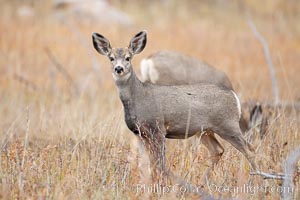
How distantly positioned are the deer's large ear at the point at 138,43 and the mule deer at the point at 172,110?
12 centimetres

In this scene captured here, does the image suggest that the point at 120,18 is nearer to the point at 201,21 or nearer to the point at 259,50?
the point at 201,21

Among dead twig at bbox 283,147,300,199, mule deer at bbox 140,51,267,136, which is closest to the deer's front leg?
dead twig at bbox 283,147,300,199

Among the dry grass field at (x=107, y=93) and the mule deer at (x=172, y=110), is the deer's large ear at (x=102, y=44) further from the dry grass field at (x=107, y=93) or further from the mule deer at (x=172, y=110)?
the dry grass field at (x=107, y=93)

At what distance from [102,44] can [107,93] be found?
5024 millimetres

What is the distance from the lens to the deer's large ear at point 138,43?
6.79m

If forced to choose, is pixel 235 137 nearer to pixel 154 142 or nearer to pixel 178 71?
pixel 154 142

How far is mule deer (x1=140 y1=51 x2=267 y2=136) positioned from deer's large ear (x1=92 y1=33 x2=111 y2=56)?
169cm

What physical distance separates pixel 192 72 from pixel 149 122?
2.50 m

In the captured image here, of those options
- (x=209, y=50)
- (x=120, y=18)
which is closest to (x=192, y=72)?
(x=209, y=50)

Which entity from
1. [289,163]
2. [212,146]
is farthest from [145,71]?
[289,163]

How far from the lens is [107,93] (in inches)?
466

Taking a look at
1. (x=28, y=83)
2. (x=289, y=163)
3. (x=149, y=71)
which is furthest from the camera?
(x=28, y=83)

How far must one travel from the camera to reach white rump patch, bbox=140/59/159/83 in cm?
852

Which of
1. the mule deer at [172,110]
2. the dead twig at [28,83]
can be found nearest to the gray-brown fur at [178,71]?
the mule deer at [172,110]
